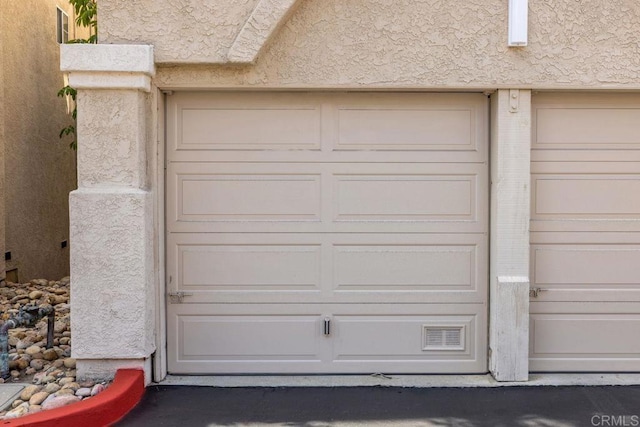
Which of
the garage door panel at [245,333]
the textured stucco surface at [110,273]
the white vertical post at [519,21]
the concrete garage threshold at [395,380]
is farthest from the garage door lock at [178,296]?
the white vertical post at [519,21]

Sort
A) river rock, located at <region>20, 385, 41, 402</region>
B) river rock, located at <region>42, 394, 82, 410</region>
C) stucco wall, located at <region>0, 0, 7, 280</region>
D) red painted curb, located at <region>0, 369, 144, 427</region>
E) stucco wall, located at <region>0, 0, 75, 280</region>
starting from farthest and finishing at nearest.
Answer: stucco wall, located at <region>0, 0, 75, 280</region>, stucco wall, located at <region>0, 0, 7, 280</region>, river rock, located at <region>20, 385, 41, 402</region>, river rock, located at <region>42, 394, 82, 410</region>, red painted curb, located at <region>0, 369, 144, 427</region>

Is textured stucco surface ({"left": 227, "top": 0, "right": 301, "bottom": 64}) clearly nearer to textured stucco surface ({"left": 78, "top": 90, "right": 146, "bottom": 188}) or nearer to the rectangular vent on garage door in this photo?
textured stucco surface ({"left": 78, "top": 90, "right": 146, "bottom": 188})

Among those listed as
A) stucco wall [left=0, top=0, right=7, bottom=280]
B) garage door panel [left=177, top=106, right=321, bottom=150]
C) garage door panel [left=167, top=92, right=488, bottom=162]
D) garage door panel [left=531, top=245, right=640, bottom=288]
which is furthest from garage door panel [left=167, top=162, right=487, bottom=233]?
stucco wall [left=0, top=0, right=7, bottom=280]

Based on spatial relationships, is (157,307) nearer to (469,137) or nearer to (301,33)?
(301,33)

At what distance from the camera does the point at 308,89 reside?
489 cm

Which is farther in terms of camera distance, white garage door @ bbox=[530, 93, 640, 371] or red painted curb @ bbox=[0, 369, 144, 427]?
white garage door @ bbox=[530, 93, 640, 371]

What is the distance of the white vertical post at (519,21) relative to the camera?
463cm

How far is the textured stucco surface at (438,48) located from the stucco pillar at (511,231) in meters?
0.25

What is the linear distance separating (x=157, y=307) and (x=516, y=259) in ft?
9.56

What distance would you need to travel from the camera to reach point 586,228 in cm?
504

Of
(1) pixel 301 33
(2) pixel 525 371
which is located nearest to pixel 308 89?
(1) pixel 301 33

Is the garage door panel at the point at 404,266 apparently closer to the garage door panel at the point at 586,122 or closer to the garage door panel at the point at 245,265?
the garage door panel at the point at 245,265

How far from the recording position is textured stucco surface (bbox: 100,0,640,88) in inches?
186

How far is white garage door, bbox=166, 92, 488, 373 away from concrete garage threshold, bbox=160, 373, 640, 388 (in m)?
0.26
